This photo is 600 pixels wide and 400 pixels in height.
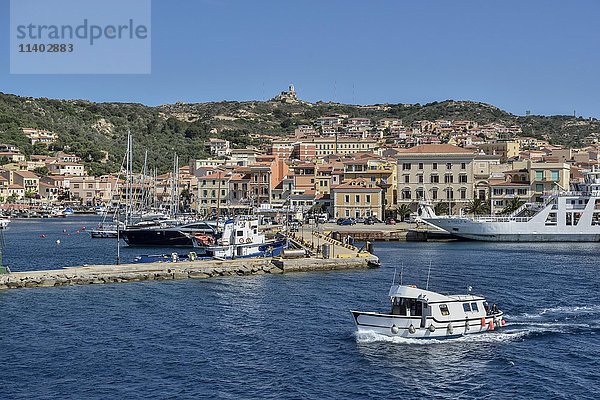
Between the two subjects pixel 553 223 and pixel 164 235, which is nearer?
pixel 164 235

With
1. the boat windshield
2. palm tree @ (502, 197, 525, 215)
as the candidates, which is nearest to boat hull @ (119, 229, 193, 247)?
palm tree @ (502, 197, 525, 215)

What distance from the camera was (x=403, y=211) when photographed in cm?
8956

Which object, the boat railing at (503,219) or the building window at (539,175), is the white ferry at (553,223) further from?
the building window at (539,175)

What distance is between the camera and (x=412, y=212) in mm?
89750

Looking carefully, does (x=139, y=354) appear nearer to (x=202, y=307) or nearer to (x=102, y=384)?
(x=102, y=384)

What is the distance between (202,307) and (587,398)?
17797mm

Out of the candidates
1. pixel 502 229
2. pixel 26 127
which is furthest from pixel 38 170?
pixel 502 229

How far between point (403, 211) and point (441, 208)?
4.38 metres

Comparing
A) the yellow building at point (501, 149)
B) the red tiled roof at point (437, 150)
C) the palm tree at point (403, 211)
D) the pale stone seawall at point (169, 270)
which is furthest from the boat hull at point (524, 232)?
the yellow building at point (501, 149)

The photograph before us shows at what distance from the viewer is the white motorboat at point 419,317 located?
90.3 ft

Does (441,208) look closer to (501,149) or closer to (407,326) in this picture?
(501,149)

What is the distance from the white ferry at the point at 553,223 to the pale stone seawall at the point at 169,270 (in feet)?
80.8

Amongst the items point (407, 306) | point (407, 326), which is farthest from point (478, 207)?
point (407, 326)

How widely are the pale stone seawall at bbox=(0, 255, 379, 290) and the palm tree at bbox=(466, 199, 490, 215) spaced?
3846 cm
